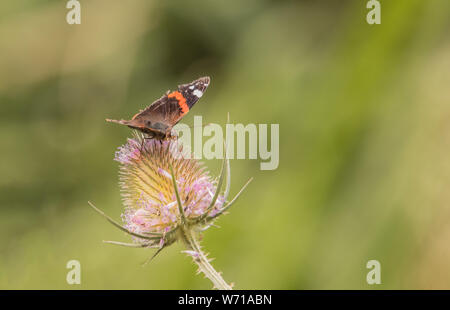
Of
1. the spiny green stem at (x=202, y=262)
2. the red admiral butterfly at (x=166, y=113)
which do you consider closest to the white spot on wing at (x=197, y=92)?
the red admiral butterfly at (x=166, y=113)

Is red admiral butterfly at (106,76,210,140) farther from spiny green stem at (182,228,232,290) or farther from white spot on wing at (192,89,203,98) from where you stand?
spiny green stem at (182,228,232,290)

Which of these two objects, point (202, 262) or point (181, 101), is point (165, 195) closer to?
point (181, 101)

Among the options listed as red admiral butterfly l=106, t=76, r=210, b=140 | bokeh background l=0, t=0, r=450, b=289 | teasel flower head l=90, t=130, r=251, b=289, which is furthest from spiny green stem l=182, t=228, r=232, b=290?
bokeh background l=0, t=0, r=450, b=289

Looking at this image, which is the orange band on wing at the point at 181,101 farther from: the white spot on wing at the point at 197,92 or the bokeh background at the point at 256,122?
the bokeh background at the point at 256,122

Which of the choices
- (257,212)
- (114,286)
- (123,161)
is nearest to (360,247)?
(257,212)

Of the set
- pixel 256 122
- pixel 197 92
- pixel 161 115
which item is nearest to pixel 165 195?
pixel 161 115
